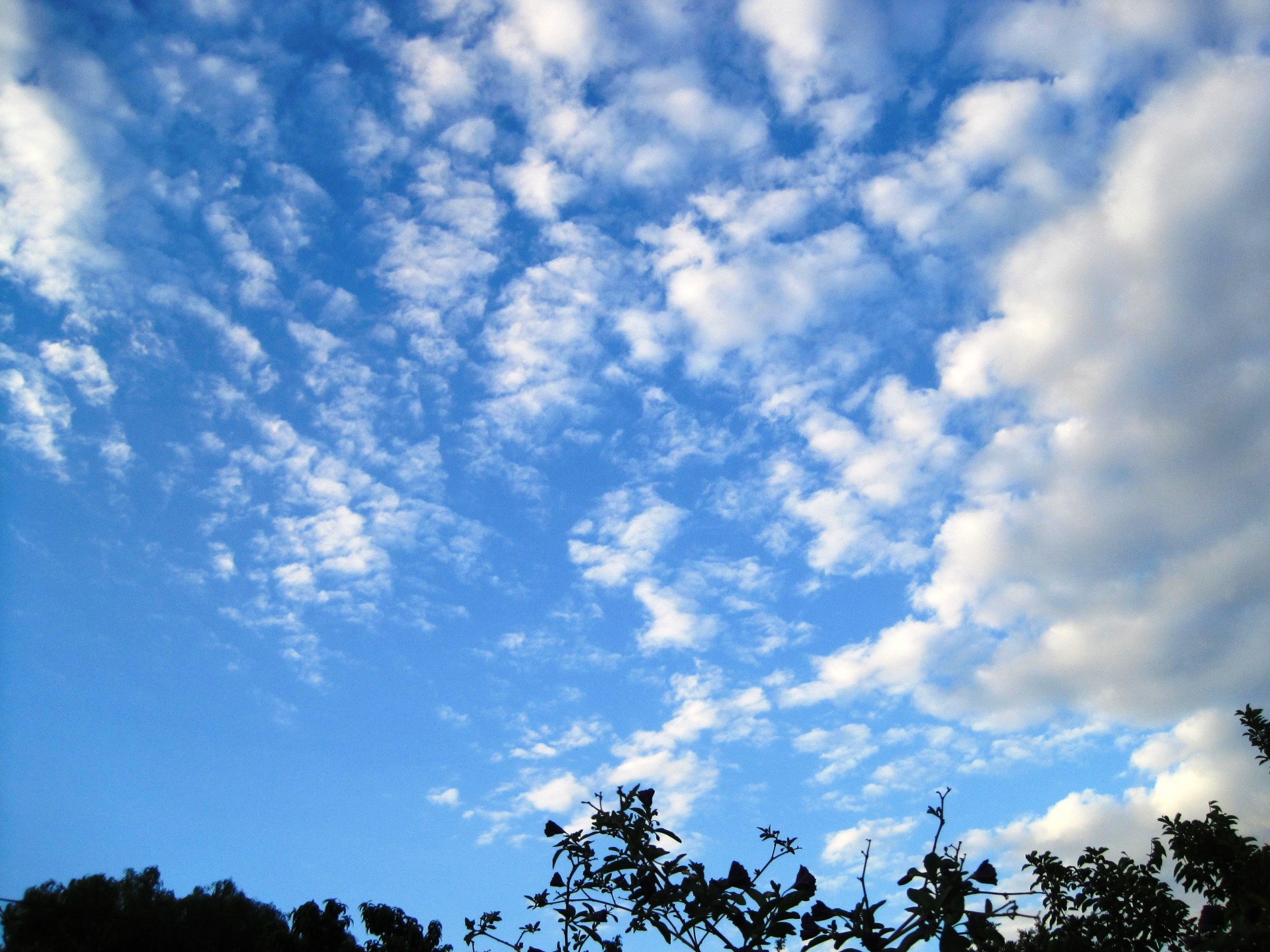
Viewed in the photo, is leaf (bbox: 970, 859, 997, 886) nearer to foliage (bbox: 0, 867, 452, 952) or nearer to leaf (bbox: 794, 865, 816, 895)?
leaf (bbox: 794, 865, 816, 895)

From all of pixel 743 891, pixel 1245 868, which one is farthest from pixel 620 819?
pixel 1245 868

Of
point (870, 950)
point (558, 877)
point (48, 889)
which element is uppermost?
point (48, 889)

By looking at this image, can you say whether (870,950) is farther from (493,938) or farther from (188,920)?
(188,920)

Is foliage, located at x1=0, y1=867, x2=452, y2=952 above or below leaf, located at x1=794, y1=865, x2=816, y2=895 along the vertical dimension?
above

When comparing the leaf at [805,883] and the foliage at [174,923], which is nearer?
the leaf at [805,883]

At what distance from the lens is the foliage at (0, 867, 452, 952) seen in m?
23.5

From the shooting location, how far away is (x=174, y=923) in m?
26.2

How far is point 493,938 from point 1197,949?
18.5 feet

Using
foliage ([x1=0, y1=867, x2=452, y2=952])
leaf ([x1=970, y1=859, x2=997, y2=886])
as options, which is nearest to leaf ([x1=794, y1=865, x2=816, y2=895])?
leaf ([x1=970, y1=859, x2=997, y2=886])

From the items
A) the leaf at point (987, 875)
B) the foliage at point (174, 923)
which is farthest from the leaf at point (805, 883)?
the foliage at point (174, 923)

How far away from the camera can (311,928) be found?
96.0 feet

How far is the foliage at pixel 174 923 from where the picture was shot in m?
23.5

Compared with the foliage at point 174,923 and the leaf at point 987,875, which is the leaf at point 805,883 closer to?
the leaf at point 987,875

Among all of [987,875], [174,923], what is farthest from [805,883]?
[174,923]
